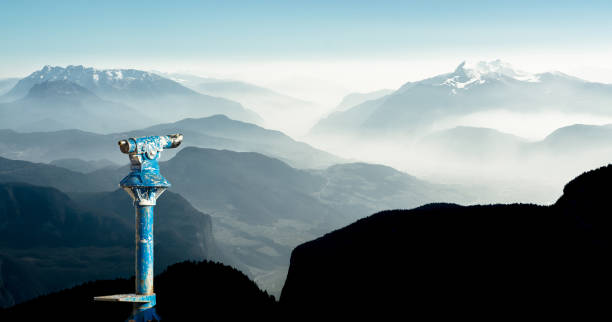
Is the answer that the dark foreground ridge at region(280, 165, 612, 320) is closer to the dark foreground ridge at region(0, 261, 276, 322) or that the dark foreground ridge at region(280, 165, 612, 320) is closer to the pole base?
the dark foreground ridge at region(0, 261, 276, 322)

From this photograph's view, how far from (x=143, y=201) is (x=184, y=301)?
65.4ft

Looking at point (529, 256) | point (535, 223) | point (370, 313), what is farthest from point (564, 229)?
point (370, 313)

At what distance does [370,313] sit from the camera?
44000mm

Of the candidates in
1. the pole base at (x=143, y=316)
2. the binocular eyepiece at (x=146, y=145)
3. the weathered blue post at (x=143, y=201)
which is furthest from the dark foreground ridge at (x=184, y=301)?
the binocular eyepiece at (x=146, y=145)

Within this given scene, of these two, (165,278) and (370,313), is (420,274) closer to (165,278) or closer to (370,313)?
(370,313)

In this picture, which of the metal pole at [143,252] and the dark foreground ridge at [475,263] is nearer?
the metal pole at [143,252]

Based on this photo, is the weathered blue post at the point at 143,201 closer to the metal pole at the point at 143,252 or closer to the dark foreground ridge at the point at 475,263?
the metal pole at the point at 143,252

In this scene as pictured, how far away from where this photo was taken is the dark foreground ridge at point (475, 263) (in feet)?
121

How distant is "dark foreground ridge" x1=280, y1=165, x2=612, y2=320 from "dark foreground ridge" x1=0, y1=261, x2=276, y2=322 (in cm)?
973

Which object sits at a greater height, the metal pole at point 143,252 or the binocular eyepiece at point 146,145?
the binocular eyepiece at point 146,145

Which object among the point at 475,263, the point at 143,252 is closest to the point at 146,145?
the point at 143,252

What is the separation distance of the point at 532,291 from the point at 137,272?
29.9m

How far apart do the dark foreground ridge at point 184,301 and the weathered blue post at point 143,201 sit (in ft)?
48.1

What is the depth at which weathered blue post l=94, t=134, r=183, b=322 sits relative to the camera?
18406 millimetres
